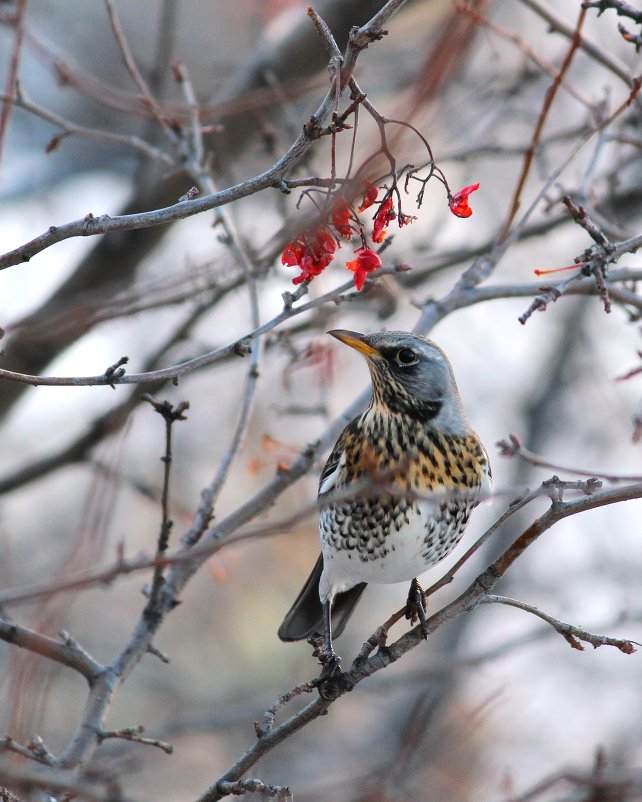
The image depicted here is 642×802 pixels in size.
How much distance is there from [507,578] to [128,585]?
4680 mm

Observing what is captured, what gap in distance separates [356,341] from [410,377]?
12.8 inches

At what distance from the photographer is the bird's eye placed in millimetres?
4525

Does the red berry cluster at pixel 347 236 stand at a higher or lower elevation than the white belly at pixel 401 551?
lower

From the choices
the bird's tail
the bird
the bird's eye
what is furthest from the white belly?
the bird's eye

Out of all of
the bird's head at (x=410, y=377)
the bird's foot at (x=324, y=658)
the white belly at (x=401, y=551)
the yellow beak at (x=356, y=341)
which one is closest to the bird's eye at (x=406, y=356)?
the bird's head at (x=410, y=377)

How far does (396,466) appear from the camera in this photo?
14.2 ft

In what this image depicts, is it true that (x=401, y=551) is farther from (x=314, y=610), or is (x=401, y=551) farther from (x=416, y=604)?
(x=314, y=610)

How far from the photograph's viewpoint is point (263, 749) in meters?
3.11

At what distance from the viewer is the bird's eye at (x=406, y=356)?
4.53m

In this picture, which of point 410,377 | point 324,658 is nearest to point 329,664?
point 324,658

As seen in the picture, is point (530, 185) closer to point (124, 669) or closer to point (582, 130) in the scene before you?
point (582, 130)

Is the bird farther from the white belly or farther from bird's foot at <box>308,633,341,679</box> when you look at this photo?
bird's foot at <box>308,633,341,679</box>

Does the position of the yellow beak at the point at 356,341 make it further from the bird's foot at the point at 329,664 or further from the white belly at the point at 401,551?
the bird's foot at the point at 329,664

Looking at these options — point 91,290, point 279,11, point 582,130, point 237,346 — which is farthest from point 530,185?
point 237,346
